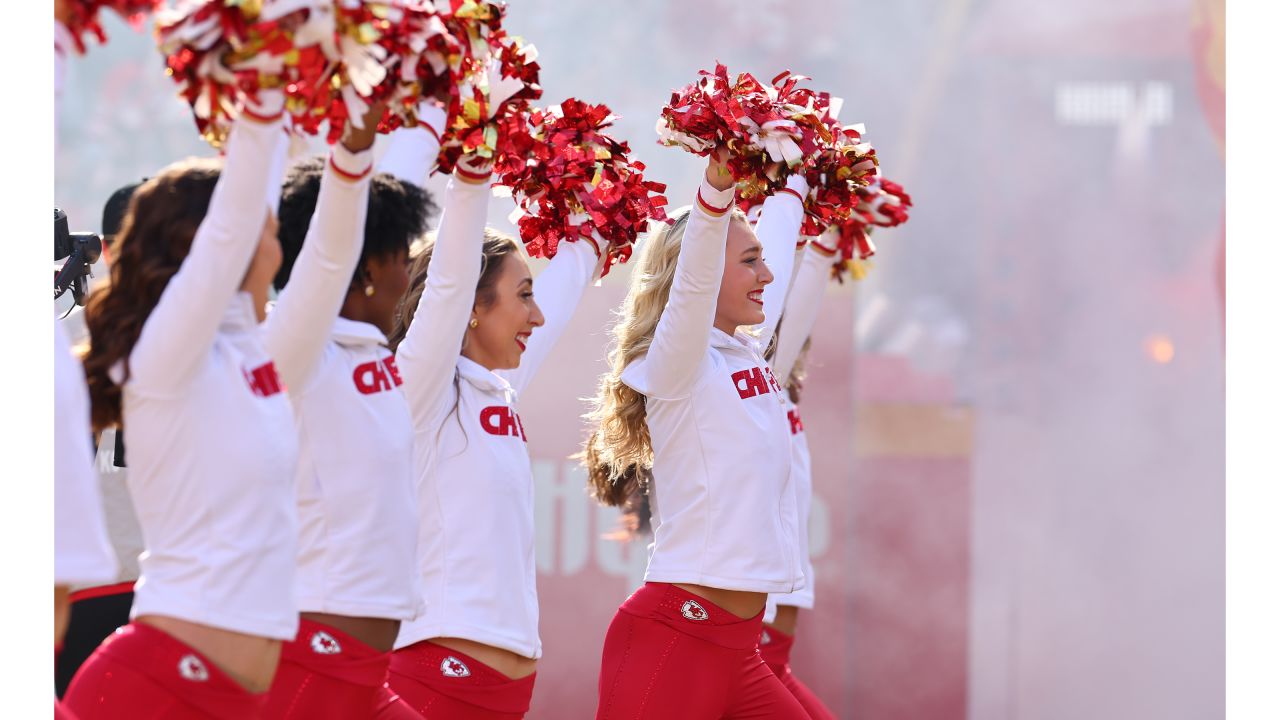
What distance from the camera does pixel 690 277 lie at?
2965 millimetres

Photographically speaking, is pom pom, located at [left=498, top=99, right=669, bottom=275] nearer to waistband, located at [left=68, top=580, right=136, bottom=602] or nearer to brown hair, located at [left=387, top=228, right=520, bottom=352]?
brown hair, located at [left=387, top=228, right=520, bottom=352]

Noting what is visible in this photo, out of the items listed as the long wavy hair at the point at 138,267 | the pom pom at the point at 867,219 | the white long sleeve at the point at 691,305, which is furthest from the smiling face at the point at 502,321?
the pom pom at the point at 867,219

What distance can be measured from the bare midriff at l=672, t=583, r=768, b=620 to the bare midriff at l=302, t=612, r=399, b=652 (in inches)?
33.1

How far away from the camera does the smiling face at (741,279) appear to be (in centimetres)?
325

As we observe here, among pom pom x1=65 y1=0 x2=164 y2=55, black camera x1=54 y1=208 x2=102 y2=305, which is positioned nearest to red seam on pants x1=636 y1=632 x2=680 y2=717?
black camera x1=54 y1=208 x2=102 y2=305

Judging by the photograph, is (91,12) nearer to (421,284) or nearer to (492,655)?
(421,284)

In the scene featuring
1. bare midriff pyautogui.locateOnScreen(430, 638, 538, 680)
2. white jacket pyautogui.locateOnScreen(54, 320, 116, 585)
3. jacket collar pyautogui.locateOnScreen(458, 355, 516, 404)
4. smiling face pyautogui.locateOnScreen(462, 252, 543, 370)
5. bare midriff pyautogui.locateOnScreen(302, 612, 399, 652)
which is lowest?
bare midriff pyautogui.locateOnScreen(430, 638, 538, 680)

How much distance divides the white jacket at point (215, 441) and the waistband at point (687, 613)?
1.19 meters

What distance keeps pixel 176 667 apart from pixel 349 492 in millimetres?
476

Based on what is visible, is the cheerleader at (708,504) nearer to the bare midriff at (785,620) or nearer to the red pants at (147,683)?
the bare midriff at (785,620)

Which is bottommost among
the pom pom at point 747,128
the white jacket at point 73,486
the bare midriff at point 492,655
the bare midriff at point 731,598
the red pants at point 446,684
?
the red pants at point 446,684

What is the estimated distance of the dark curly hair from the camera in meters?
2.41

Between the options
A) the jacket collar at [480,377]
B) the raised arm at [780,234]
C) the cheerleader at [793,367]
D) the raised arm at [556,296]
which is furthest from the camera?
the cheerleader at [793,367]
